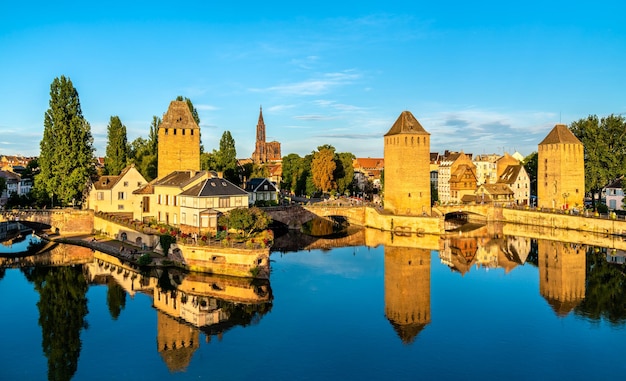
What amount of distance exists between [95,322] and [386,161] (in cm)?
3620

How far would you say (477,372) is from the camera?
1775 centimetres

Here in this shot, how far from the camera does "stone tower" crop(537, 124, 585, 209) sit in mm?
57094

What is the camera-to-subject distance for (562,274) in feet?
107

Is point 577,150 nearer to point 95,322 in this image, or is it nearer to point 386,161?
point 386,161

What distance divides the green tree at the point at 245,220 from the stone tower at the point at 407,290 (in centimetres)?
880

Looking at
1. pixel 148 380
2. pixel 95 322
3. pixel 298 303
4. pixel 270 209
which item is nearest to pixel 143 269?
pixel 95 322

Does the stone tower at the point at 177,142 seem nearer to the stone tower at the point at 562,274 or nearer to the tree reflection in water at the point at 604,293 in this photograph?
the stone tower at the point at 562,274

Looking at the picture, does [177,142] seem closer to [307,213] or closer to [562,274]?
[307,213]

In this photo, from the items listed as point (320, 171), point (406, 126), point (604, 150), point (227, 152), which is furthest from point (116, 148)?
point (604, 150)

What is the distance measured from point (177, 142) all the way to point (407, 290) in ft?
90.6

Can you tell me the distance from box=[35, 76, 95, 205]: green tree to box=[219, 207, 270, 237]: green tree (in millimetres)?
19434

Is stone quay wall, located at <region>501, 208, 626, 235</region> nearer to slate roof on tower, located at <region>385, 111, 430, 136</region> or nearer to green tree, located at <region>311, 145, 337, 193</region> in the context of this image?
slate roof on tower, located at <region>385, 111, 430, 136</region>

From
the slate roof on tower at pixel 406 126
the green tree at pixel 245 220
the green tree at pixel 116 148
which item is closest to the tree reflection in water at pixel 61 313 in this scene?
the green tree at pixel 245 220

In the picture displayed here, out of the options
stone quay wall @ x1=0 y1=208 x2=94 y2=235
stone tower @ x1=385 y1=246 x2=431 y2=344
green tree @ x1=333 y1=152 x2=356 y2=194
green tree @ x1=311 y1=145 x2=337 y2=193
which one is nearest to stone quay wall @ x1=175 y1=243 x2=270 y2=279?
stone tower @ x1=385 y1=246 x2=431 y2=344
